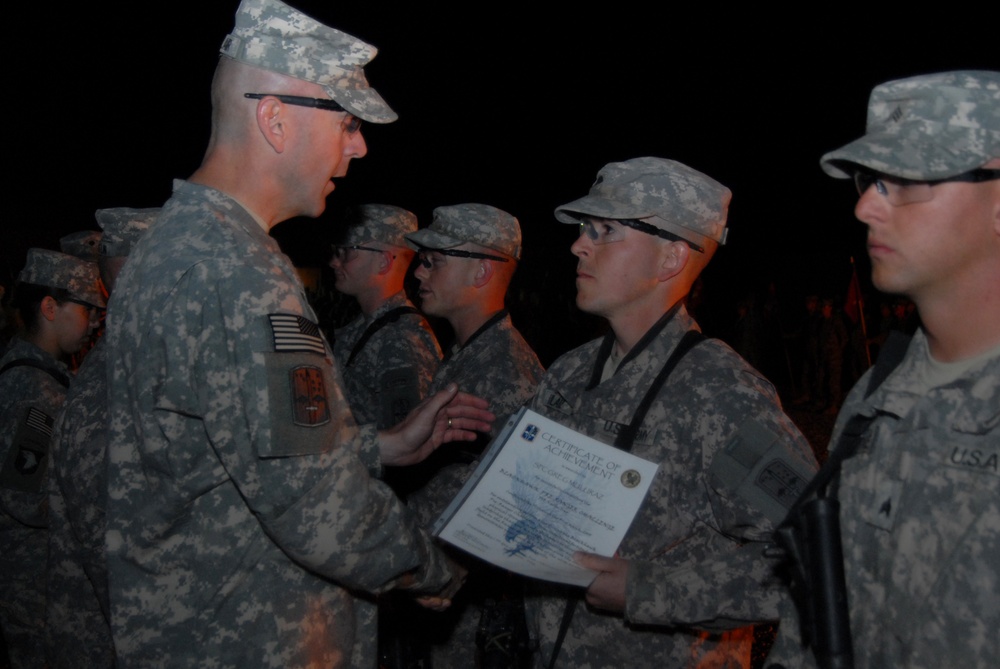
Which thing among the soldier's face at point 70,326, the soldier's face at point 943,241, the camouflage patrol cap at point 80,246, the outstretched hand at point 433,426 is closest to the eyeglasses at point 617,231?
the outstretched hand at point 433,426

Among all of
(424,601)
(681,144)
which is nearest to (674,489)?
(424,601)

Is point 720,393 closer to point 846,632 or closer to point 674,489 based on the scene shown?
point 674,489

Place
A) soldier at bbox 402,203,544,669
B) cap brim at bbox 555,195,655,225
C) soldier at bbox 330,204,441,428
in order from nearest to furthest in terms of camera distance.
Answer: cap brim at bbox 555,195,655,225 < soldier at bbox 402,203,544,669 < soldier at bbox 330,204,441,428

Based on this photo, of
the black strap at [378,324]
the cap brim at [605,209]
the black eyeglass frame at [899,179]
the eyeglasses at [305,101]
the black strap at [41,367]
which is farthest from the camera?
the black strap at [378,324]

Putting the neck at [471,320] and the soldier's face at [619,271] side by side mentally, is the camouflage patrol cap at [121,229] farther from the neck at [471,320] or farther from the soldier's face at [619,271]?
the soldier's face at [619,271]

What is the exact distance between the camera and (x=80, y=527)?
Result: 11.0 ft

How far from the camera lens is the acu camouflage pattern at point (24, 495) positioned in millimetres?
4055

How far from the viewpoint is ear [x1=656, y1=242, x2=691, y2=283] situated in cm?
301

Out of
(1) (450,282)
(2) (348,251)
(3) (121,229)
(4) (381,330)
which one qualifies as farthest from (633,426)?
(2) (348,251)

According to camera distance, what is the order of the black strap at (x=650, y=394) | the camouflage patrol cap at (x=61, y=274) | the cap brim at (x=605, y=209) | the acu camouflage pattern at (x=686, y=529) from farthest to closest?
the camouflage patrol cap at (x=61, y=274)
the cap brim at (x=605, y=209)
the black strap at (x=650, y=394)
the acu camouflage pattern at (x=686, y=529)

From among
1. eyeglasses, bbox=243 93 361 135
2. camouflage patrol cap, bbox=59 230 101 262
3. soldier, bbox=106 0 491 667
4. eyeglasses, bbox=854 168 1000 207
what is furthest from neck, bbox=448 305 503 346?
eyeglasses, bbox=854 168 1000 207

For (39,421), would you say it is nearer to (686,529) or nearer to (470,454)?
(470,454)

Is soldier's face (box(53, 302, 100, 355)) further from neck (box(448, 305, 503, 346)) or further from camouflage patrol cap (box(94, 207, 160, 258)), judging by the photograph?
neck (box(448, 305, 503, 346))

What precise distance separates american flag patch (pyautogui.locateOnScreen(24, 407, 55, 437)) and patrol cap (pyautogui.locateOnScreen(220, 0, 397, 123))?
2647mm
